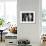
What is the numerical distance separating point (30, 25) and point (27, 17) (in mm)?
311

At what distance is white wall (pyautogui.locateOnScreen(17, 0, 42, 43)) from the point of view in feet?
17.0

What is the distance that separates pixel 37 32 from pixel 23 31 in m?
0.51

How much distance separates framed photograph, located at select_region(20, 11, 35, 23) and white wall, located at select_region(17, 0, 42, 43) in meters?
0.11

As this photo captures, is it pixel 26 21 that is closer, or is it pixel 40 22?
pixel 26 21

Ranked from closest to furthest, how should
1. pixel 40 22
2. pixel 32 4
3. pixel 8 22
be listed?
pixel 32 4 → pixel 40 22 → pixel 8 22

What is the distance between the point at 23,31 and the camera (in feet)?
17.2

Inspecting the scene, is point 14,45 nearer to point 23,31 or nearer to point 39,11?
point 23,31

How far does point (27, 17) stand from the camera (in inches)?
207

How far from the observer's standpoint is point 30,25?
5207 mm

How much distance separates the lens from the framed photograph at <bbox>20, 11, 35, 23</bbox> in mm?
5207

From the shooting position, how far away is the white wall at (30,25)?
517 cm

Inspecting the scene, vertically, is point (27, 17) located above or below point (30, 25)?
above

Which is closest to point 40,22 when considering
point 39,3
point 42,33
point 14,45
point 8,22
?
point 42,33

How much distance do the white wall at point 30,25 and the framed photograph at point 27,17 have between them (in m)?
0.11
